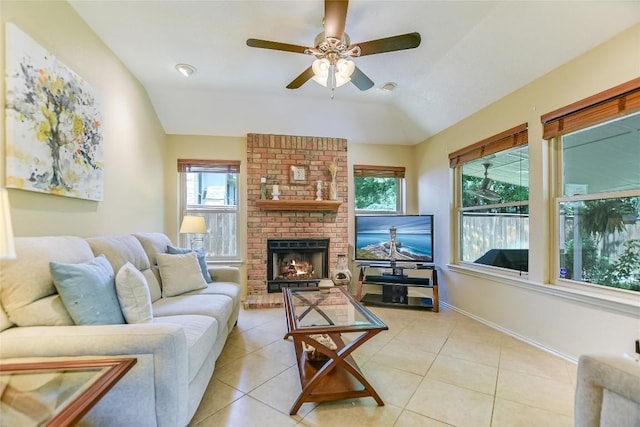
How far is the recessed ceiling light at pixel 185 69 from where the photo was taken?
9.57 feet

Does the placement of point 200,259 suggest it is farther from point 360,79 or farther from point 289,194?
point 360,79

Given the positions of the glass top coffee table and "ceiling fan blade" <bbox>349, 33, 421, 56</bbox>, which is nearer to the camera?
the glass top coffee table

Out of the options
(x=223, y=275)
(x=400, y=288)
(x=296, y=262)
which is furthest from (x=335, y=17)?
(x=296, y=262)

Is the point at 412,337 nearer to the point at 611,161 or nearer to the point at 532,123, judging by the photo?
the point at 611,161

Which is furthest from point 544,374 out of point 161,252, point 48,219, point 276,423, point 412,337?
point 48,219

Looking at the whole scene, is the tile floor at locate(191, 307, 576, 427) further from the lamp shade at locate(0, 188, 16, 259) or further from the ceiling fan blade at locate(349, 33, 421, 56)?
the ceiling fan blade at locate(349, 33, 421, 56)

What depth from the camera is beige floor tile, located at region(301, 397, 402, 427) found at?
5.02 feet

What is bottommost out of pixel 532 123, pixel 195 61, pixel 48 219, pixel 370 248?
pixel 370 248

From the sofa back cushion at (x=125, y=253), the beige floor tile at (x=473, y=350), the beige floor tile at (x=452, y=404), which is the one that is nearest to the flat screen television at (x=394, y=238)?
the beige floor tile at (x=473, y=350)

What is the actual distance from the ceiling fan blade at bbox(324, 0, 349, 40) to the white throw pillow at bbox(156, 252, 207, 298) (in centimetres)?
222

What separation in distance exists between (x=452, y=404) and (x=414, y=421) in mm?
321

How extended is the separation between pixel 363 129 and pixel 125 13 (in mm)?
3045

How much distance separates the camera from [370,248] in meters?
4.02

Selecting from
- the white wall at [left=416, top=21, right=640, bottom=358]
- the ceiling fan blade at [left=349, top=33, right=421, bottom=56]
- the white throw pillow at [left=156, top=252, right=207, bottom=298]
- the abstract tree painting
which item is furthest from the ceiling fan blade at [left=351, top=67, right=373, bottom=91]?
the white throw pillow at [left=156, top=252, right=207, bottom=298]
